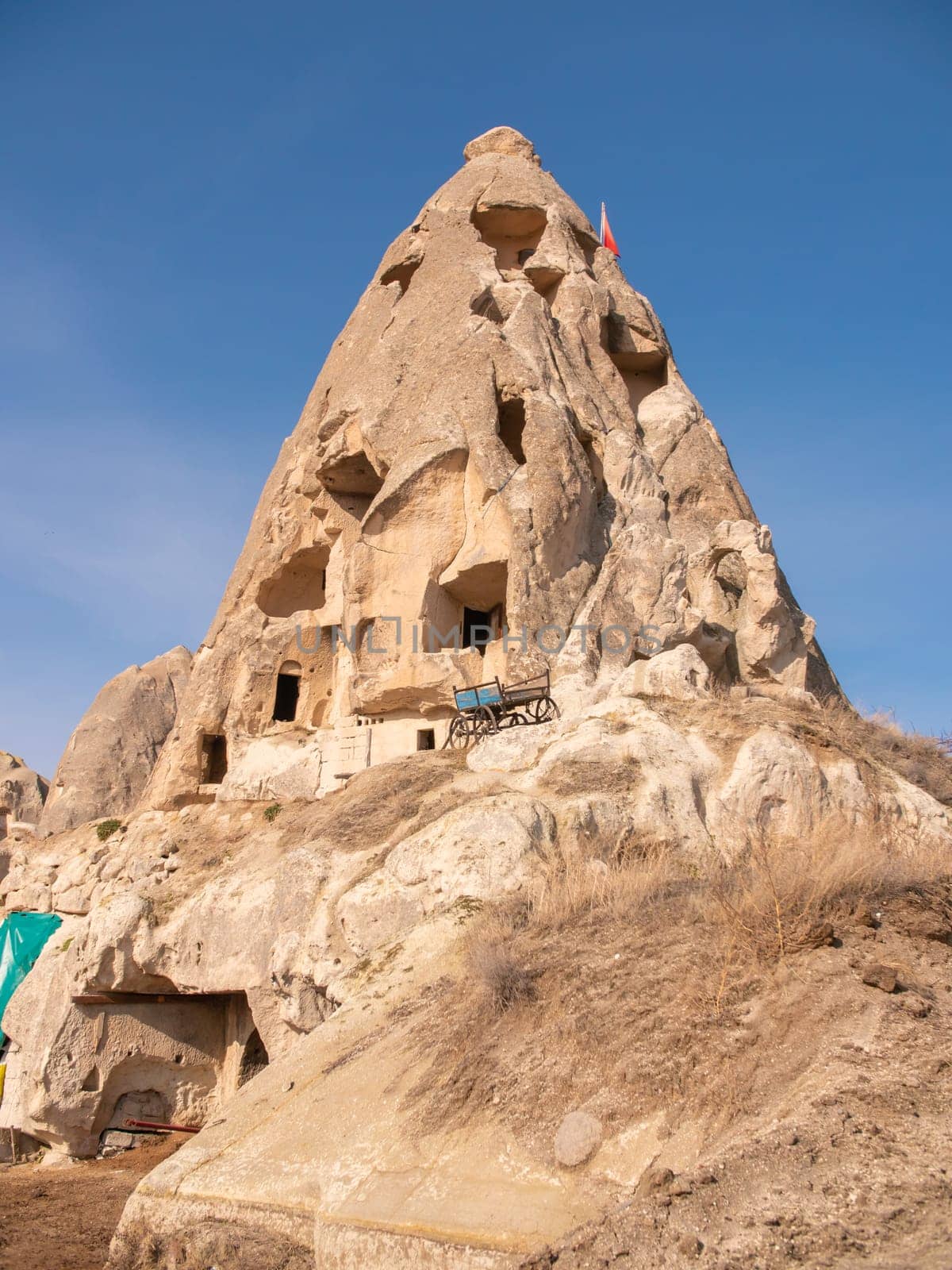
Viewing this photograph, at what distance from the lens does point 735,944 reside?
476cm

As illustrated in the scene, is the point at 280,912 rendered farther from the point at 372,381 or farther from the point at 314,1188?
the point at 372,381

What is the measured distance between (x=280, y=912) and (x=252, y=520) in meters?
13.1

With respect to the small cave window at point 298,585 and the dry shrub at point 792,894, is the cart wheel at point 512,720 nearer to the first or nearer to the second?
the dry shrub at point 792,894

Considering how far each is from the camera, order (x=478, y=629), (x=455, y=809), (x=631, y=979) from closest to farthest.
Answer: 1. (x=631, y=979)
2. (x=455, y=809)
3. (x=478, y=629)

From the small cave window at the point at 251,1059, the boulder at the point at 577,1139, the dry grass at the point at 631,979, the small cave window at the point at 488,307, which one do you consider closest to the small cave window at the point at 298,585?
the small cave window at the point at 488,307

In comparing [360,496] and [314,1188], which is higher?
[360,496]

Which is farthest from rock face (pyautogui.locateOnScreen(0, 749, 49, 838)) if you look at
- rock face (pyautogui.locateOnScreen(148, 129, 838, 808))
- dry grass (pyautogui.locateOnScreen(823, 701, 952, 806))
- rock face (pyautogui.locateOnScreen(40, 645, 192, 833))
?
dry grass (pyautogui.locateOnScreen(823, 701, 952, 806))

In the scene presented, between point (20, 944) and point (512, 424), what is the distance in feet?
36.3

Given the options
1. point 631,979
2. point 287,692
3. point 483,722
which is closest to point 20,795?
point 287,692

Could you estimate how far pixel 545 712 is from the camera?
38.0ft

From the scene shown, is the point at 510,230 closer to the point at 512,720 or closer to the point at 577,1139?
the point at 512,720

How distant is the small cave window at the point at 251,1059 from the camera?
10.0 metres

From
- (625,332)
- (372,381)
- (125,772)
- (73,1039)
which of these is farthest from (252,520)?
(73,1039)

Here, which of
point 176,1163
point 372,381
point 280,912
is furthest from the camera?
point 372,381
